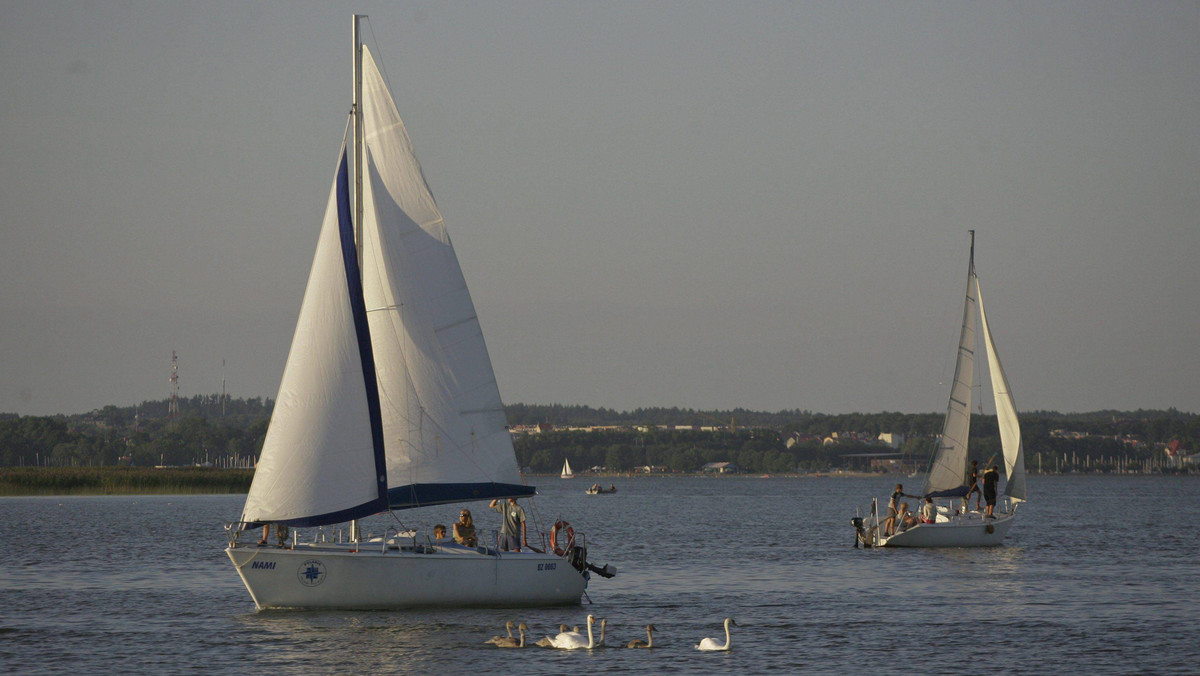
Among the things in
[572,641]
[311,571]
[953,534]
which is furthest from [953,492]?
[311,571]

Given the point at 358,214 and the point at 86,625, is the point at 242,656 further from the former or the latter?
the point at 358,214

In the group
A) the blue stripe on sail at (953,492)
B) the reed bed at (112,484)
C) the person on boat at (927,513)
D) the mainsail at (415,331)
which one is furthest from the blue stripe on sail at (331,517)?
the reed bed at (112,484)

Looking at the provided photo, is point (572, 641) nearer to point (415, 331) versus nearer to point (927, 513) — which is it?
point (415, 331)

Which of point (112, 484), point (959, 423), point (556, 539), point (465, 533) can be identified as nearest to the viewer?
point (465, 533)

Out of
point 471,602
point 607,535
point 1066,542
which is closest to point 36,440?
point 607,535

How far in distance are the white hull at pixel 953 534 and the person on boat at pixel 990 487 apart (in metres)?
0.36

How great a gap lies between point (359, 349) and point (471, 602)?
5.70 meters

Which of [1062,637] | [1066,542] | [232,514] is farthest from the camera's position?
[232,514]

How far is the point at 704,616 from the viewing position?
1219 inches

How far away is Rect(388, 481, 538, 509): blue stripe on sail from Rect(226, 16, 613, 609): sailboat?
3cm

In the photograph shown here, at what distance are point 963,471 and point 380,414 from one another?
1168 inches

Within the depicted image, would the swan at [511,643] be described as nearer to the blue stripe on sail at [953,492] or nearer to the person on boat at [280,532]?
the person on boat at [280,532]

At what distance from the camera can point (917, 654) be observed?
25797mm

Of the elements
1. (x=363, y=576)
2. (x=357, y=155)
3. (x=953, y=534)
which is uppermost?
(x=357, y=155)
